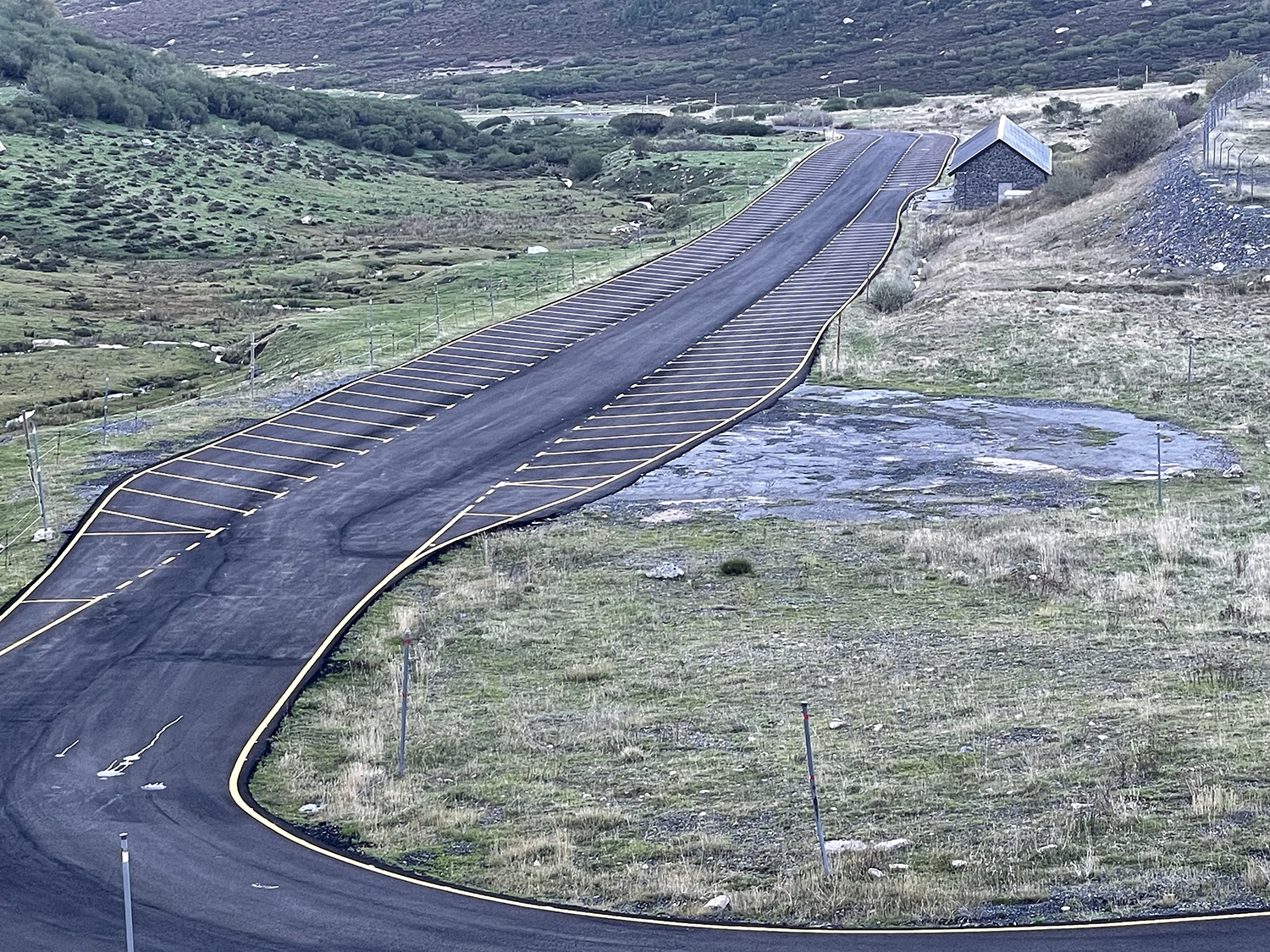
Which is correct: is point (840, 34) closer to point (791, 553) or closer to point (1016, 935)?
point (791, 553)

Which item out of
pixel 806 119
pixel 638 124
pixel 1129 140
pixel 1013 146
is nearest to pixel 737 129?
pixel 806 119

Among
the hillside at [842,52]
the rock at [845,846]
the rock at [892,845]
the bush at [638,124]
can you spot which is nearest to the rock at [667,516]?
the rock at [845,846]

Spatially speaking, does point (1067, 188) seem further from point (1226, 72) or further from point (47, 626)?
point (47, 626)

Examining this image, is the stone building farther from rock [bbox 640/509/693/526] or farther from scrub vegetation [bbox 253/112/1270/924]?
rock [bbox 640/509/693/526]

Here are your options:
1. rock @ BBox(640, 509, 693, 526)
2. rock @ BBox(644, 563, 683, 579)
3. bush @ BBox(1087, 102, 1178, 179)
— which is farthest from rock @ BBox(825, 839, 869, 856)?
bush @ BBox(1087, 102, 1178, 179)

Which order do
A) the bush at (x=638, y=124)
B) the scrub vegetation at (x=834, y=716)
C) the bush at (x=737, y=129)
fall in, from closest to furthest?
the scrub vegetation at (x=834, y=716)
the bush at (x=737, y=129)
the bush at (x=638, y=124)

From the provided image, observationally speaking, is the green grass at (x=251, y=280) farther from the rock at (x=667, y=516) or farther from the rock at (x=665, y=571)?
the rock at (x=667, y=516)
